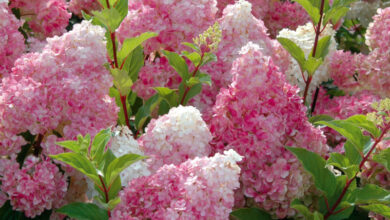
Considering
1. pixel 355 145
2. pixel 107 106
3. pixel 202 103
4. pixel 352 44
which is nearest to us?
pixel 355 145

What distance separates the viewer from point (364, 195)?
944mm

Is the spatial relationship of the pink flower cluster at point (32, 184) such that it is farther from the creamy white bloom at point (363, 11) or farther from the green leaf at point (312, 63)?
the creamy white bloom at point (363, 11)

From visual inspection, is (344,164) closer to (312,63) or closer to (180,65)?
(312,63)

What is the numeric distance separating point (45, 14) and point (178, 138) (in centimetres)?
83

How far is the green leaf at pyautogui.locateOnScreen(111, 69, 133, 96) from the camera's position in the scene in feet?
3.57

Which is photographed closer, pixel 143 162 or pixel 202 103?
pixel 143 162

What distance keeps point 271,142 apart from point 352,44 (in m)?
1.64

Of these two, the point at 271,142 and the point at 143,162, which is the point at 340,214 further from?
the point at 143,162

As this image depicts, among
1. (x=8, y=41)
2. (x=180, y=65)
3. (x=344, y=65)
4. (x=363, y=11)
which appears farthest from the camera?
(x=363, y=11)

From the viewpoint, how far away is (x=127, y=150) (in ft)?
3.24

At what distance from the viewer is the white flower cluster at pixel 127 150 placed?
0.97m

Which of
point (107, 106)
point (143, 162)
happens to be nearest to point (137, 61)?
point (107, 106)

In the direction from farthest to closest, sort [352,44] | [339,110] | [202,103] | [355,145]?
1. [352,44]
2. [339,110]
3. [202,103]
4. [355,145]

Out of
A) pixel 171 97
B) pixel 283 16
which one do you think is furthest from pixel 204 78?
pixel 283 16
